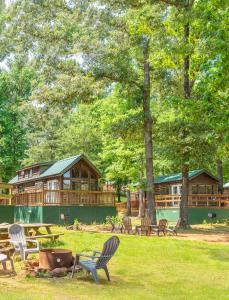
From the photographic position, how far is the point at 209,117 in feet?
46.3

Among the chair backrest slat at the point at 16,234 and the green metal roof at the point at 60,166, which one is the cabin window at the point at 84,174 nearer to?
the green metal roof at the point at 60,166

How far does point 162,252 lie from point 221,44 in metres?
7.25

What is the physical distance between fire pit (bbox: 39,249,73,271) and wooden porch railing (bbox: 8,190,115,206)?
1459 centimetres

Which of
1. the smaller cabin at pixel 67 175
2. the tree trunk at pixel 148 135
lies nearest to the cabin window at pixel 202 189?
the smaller cabin at pixel 67 175

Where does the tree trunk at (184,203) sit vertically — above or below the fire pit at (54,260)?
above

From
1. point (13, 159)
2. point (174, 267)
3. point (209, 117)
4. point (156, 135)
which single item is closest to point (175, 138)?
point (156, 135)

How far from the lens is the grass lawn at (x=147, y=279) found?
800 cm

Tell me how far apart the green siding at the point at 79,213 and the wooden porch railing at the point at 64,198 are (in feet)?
1.13

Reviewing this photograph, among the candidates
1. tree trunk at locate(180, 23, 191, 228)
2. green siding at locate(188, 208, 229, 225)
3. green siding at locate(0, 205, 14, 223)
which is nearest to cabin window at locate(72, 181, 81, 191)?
green siding at locate(0, 205, 14, 223)

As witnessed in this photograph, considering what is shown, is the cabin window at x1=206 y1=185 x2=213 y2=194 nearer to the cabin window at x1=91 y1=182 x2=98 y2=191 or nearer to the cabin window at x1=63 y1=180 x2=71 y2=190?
the cabin window at x1=91 y1=182 x2=98 y2=191

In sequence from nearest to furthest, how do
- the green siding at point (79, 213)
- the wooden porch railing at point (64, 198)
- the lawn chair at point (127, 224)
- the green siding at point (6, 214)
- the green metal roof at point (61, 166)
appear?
the lawn chair at point (127, 224), the green siding at point (6, 214), the green siding at point (79, 213), the wooden porch railing at point (64, 198), the green metal roof at point (61, 166)

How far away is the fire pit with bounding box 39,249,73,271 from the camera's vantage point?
984 cm

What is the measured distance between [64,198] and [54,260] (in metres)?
15.9

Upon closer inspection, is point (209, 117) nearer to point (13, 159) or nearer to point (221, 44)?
point (221, 44)
